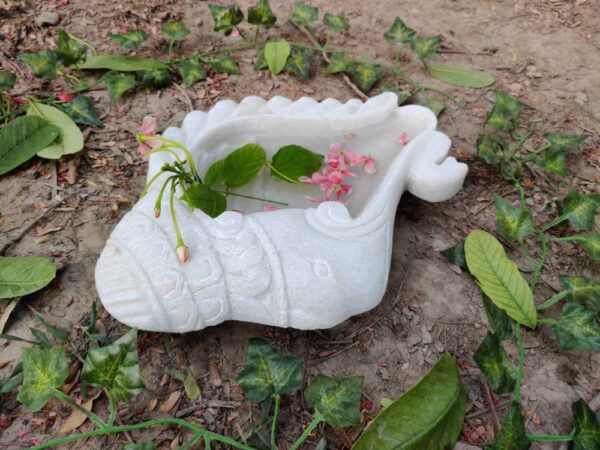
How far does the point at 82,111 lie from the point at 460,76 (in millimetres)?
1385

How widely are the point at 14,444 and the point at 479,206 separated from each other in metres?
1.39

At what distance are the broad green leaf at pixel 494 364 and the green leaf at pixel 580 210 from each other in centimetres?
54

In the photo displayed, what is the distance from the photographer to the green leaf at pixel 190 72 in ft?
6.45

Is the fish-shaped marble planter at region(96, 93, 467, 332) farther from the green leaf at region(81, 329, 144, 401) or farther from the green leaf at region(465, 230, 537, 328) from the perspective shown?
the green leaf at region(465, 230, 537, 328)

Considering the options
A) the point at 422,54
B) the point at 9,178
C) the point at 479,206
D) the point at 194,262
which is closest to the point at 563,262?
the point at 479,206

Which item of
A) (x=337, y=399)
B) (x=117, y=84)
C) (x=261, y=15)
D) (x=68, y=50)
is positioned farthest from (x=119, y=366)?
(x=261, y=15)

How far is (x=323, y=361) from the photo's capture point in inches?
51.3

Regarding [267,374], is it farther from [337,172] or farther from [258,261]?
[337,172]

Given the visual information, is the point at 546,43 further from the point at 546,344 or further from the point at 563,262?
the point at 546,344

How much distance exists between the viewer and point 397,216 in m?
1.59

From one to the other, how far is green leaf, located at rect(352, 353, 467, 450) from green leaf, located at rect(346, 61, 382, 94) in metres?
1.15

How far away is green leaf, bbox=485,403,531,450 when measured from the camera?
1.08m

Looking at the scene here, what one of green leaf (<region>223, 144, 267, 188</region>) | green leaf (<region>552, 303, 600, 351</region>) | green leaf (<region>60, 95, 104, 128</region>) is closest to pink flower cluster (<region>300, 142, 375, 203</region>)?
green leaf (<region>223, 144, 267, 188</region>)

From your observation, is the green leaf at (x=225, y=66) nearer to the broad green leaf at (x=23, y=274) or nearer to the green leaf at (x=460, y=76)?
the green leaf at (x=460, y=76)
